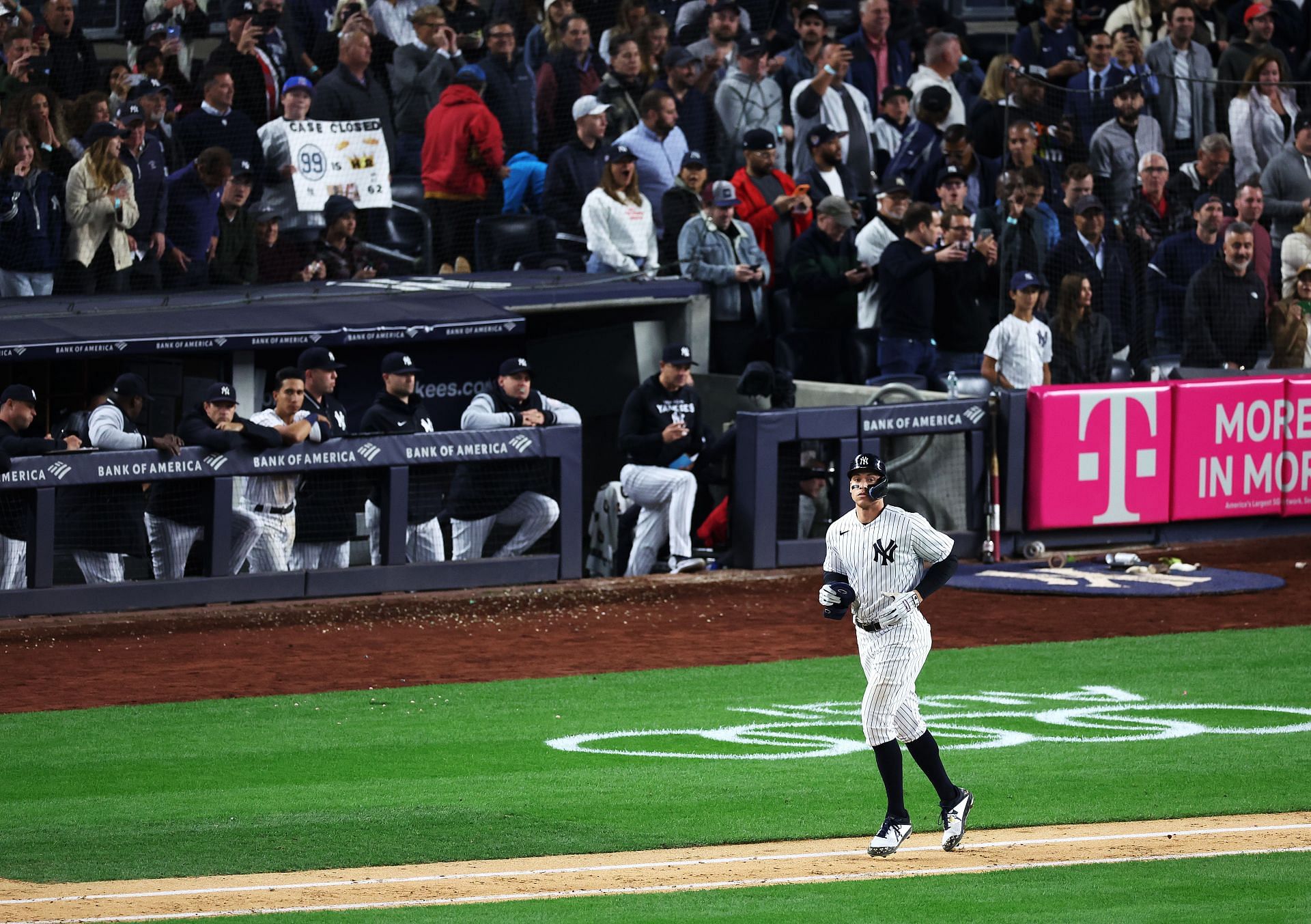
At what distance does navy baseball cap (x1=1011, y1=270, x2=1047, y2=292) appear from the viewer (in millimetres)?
15312

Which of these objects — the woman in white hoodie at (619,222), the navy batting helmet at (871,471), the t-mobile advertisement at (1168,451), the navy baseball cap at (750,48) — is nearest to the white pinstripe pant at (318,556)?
the woman in white hoodie at (619,222)

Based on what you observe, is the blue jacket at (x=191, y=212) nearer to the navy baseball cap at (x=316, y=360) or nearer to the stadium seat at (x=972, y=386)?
the navy baseball cap at (x=316, y=360)

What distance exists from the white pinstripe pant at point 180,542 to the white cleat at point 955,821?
272 inches

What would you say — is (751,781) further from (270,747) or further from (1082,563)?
(1082,563)

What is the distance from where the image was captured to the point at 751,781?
902 centimetres

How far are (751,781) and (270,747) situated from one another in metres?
2.48

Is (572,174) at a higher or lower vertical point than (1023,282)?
higher

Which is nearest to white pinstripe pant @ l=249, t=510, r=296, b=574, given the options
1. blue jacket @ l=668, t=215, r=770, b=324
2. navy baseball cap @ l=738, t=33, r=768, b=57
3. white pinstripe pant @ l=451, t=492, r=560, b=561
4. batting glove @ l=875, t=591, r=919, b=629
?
white pinstripe pant @ l=451, t=492, r=560, b=561

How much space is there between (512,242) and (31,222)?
414cm

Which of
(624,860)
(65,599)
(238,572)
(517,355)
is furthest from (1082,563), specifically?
(624,860)

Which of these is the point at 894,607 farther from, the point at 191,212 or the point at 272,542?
the point at 191,212

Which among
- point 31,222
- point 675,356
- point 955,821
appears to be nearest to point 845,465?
point 675,356

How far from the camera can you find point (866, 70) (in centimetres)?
1822

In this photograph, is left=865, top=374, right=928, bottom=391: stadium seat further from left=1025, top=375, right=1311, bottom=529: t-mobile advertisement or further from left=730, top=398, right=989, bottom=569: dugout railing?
left=1025, top=375, right=1311, bottom=529: t-mobile advertisement
